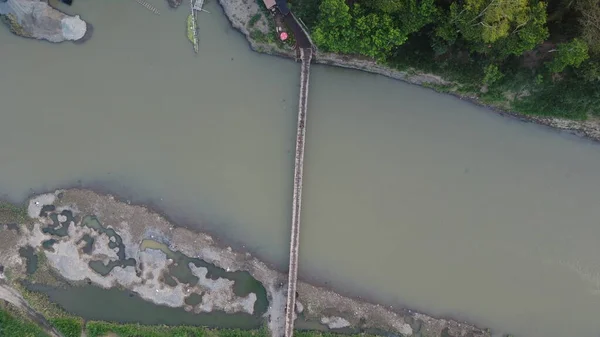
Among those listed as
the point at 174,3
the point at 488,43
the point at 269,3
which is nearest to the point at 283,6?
the point at 269,3

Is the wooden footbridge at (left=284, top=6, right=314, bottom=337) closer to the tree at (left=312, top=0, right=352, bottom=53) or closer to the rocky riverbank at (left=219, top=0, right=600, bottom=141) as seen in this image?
the rocky riverbank at (left=219, top=0, right=600, bottom=141)

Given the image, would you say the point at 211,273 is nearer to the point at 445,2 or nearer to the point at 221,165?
the point at 221,165

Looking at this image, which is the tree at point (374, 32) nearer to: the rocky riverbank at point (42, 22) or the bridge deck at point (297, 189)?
the bridge deck at point (297, 189)

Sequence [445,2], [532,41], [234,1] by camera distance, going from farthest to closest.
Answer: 1. [234,1]
2. [445,2]
3. [532,41]

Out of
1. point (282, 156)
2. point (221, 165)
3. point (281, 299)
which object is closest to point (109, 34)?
point (221, 165)

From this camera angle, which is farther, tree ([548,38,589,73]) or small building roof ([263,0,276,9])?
small building roof ([263,0,276,9])

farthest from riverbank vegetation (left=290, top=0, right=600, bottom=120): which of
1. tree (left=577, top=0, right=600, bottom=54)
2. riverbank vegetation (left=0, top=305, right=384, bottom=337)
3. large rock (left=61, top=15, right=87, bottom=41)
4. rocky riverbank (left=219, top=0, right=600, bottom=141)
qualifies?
riverbank vegetation (left=0, top=305, right=384, bottom=337)

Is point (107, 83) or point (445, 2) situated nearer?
point (445, 2)
